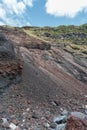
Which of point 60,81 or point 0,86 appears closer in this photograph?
point 0,86

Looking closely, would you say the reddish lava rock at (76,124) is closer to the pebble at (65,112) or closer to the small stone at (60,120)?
the small stone at (60,120)

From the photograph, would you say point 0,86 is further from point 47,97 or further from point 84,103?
point 84,103

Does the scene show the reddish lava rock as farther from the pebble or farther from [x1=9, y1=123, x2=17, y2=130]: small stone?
the pebble

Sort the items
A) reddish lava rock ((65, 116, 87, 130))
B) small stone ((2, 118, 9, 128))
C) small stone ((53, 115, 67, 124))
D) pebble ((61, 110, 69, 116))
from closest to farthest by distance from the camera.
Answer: reddish lava rock ((65, 116, 87, 130)) → small stone ((2, 118, 9, 128)) → small stone ((53, 115, 67, 124)) → pebble ((61, 110, 69, 116))

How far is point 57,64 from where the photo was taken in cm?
4866

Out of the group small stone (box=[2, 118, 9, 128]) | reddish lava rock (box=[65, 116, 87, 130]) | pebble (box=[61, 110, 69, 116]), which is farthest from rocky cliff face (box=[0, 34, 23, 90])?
reddish lava rock (box=[65, 116, 87, 130])

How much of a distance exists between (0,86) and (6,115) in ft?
14.7

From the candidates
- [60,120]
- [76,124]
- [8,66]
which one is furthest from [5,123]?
[8,66]

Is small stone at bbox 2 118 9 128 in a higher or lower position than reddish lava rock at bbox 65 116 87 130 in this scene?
lower

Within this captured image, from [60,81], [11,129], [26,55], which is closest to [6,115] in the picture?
[11,129]

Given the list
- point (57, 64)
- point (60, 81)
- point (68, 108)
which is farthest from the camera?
point (57, 64)

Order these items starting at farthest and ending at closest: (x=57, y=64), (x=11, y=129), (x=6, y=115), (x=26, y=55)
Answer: (x=57, y=64) → (x=26, y=55) → (x=6, y=115) → (x=11, y=129)

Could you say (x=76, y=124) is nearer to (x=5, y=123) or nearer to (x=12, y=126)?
(x=12, y=126)

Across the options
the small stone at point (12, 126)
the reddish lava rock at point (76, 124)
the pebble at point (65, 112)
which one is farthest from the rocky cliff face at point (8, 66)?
the reddish lava rock at point (76, 124)
